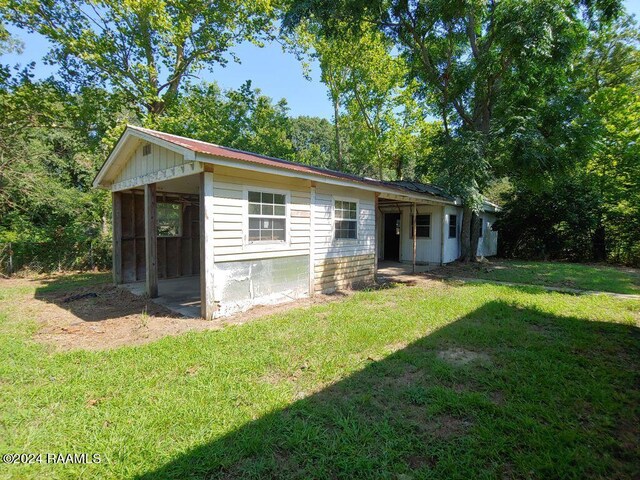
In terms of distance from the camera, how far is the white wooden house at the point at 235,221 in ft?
18.3

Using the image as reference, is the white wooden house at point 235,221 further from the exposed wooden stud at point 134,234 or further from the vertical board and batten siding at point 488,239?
the vertical board and batten siding at point 488,239

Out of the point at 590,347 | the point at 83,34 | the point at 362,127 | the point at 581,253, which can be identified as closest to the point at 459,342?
the point at 590,347

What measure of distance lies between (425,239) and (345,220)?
6.32 m

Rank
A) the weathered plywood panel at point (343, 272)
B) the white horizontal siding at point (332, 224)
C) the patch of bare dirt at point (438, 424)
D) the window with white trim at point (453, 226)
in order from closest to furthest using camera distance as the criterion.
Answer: the patch of bare dirt at point (438, 424) < the white horizontal siding at point (332, 224) < the weathered plywood panel at point (343, 272) < the window with white trim at point (453, 226)

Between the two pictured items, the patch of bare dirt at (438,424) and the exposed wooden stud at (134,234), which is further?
the exposed wooden stud at (134,234)

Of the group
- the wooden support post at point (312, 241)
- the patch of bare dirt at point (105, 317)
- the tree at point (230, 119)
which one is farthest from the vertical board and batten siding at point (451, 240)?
the tree at point (230, 119)

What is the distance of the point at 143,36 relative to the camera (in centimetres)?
1382

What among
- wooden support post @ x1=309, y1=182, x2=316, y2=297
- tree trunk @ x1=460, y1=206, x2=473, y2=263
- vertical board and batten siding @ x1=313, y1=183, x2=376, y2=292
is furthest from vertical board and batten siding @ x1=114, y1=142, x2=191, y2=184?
tree trunk @ x1=460, y1=206, x2=473, y2=263

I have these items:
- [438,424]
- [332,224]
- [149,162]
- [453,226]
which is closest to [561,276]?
[453,226]

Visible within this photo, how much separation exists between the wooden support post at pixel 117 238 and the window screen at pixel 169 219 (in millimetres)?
1112

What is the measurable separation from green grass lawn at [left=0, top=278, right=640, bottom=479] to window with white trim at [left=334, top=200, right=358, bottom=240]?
3.74 m

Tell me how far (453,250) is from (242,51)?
1510cm

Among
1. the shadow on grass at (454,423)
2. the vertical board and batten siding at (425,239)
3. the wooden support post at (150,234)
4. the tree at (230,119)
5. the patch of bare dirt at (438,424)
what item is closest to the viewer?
the shadow on grass at (454,423)

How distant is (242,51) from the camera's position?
645 inches
